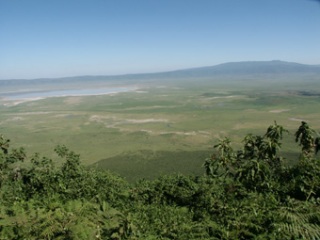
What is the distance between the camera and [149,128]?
57812 millimetres

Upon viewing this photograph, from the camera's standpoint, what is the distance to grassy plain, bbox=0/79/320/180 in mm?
38500

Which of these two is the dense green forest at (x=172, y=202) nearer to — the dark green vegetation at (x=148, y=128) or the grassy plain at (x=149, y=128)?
the dark green vegetation at (x=148, y=128)

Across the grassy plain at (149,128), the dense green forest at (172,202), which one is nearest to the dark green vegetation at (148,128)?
the grassy plain at (149,128)

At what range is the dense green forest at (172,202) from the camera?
6.26m

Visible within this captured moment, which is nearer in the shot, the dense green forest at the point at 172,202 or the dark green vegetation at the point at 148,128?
the dense green forest at the point at 172,202

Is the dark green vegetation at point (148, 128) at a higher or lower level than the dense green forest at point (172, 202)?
lower

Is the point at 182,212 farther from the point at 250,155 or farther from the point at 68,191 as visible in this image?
the point at 250,155

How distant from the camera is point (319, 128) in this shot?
52.1 meters

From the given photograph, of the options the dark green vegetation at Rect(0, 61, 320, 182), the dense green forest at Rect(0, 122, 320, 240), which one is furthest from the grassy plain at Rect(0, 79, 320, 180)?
the dense green forest at Rect(0, 122, 320, 240)

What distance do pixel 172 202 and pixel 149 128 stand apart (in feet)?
148

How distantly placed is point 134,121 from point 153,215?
56.0 metres

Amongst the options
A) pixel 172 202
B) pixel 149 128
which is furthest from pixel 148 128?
pixel 172 202

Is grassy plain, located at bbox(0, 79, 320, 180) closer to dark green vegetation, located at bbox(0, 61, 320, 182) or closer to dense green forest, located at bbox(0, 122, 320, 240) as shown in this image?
dark green vegetation, located at bbox(0, 61, 320, 182)

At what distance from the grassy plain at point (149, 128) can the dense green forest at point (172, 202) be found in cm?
1636
